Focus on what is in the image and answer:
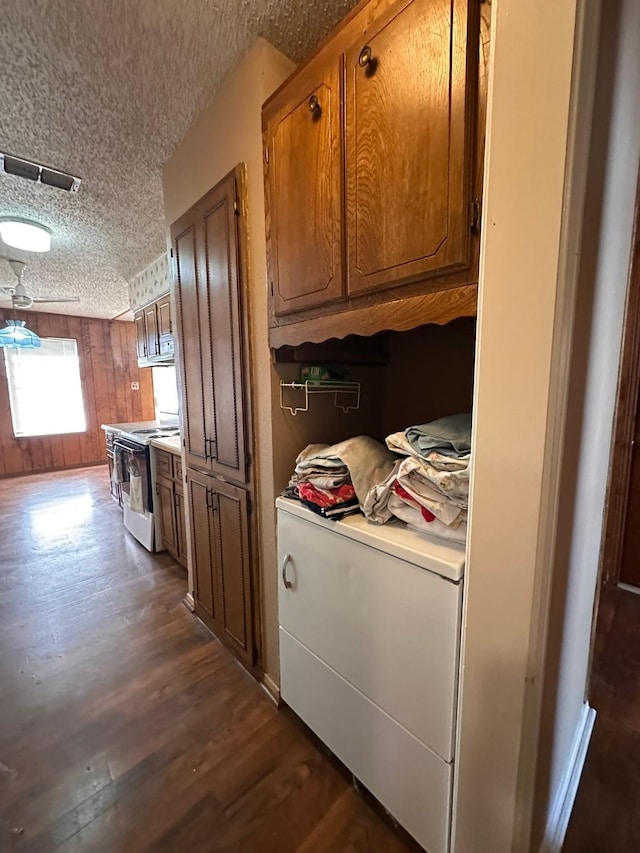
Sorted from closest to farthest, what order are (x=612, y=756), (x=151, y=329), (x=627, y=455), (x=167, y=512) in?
1. (x=612, y=756)
2. (x=627, y=455)
3. (x=167, y=512)
4. (x=151, y=329)

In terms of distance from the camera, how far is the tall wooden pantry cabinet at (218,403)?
1484 millimetres

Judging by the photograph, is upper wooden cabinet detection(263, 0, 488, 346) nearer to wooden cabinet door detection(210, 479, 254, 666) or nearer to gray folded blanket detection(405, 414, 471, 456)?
gray folded blanket detection(405, 414, 471, 456)

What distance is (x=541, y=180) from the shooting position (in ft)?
1.93

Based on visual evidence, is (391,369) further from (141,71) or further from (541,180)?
(141,71)

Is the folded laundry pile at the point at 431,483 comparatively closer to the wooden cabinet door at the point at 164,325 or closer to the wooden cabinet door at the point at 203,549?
the wooden cabinet door at the point at 203,549

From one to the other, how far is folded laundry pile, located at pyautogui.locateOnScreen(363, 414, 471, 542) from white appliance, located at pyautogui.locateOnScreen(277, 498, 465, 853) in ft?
0.15

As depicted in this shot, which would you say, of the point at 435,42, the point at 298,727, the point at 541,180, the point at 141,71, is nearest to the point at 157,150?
the point at 141,71

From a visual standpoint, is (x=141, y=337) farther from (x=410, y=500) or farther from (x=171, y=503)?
(x=410, y=500)

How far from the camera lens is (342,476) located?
48.1 inches

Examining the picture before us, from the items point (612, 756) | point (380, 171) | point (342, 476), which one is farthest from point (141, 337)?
point (612, 756)

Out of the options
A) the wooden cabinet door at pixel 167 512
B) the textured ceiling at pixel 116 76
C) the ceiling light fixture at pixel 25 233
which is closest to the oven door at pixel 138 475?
the wooden cabinet door at pixel 167 512

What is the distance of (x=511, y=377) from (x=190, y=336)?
5.33 ft

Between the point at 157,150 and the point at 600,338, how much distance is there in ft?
7.11

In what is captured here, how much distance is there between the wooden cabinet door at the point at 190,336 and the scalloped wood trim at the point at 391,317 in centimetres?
69
